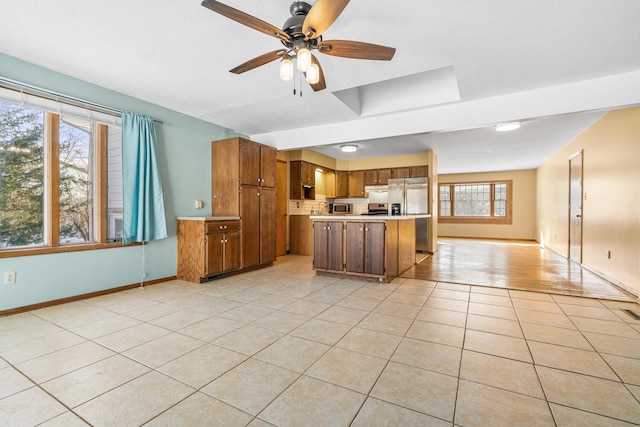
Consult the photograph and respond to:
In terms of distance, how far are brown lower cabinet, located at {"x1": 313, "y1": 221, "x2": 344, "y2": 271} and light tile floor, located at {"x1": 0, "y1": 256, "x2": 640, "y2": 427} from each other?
1.17m

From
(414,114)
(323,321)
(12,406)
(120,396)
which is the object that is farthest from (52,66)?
(414,114)

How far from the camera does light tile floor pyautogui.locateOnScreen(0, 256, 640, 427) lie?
1.44m

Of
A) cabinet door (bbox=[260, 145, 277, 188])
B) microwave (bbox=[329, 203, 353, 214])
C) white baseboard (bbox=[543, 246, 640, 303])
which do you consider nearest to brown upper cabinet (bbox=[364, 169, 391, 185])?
microwave (bbox=[329, 203, 353, 214])

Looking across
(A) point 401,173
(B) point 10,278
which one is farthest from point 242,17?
(A) point 401,173

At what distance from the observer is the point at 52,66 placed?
116 inches

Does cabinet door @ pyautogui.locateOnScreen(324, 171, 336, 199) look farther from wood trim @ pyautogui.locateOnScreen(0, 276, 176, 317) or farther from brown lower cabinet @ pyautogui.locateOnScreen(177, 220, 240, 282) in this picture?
wood trim @ pyautogui.locateOnScreen(0, 276, 176, 317)

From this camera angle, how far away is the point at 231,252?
435cm

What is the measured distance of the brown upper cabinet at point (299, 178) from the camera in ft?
21.3

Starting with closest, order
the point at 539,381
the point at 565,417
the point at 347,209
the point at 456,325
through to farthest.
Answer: the point at 565,417, the point at 539,381, the point at 456,325, the point at 347,209

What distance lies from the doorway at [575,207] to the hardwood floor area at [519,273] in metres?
0.26

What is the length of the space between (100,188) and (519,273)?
19.6ft

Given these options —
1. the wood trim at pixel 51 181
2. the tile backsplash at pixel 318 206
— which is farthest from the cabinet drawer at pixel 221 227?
the tile backsplash at pixel 318 206

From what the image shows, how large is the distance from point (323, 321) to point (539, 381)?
5.07 feet

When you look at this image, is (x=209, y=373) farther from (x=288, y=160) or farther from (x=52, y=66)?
(x=288, y=160)
